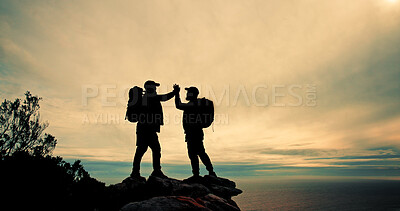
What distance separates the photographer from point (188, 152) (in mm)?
10117

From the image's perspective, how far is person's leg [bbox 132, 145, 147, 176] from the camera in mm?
9380

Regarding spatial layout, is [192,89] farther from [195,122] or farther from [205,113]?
[195,122]

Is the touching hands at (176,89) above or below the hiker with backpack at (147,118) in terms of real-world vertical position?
above

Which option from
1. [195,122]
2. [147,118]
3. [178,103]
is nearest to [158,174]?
[147,118]

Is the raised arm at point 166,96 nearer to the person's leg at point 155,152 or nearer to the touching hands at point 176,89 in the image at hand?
the touching hands at point 176,89

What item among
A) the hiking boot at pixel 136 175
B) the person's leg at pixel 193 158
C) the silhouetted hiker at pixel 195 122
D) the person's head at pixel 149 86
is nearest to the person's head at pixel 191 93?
the silhouetted hiker at pixel 195 122

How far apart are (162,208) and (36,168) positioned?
697 inches

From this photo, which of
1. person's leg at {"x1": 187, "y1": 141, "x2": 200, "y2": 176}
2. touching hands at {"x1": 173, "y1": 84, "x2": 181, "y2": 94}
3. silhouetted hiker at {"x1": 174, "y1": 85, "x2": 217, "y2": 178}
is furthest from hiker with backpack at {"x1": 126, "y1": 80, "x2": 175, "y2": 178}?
person's leg at {"x1": 187, "y1": 141, "x2": 200, "y2": 176}

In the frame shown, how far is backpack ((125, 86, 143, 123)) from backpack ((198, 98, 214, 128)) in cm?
296

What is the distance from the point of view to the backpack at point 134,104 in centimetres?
966

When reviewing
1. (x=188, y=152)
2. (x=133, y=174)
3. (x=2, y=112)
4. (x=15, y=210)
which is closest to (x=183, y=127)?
(x=188, y=152)

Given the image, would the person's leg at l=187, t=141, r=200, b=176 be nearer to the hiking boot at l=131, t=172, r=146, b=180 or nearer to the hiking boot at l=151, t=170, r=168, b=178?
the hiking boot at l=151, t=170, r=168, b=178

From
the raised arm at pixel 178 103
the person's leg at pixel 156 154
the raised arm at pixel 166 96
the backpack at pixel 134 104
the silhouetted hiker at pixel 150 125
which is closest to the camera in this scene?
the person's leg at pixel 156 154

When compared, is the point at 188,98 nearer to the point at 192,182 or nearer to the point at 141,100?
the point at 141,100
